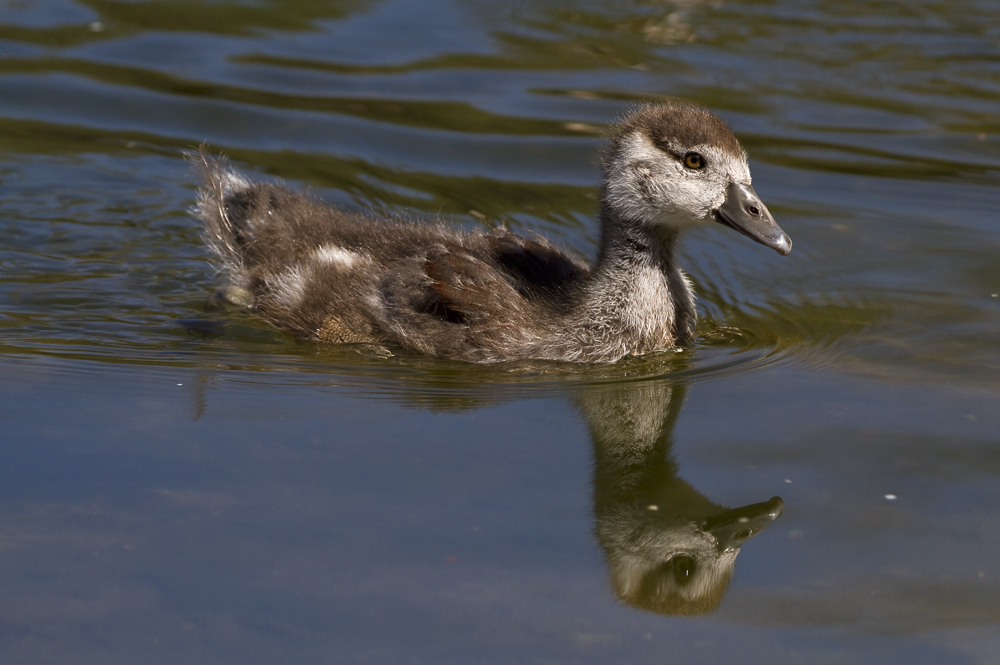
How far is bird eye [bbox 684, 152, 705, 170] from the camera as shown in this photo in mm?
5750

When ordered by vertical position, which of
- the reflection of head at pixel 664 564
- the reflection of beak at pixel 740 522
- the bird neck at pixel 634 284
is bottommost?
the reflection of head at pixel 664 564

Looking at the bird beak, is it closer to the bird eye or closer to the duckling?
the duckling

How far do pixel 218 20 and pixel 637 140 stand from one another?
6.20m

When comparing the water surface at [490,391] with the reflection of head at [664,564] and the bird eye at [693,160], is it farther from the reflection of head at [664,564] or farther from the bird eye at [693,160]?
the bird eye at [693,160]

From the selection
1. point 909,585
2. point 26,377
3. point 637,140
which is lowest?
point 26,377

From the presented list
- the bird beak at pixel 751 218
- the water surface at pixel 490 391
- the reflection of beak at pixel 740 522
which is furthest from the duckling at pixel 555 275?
the reflection of beak at pixel 740 522

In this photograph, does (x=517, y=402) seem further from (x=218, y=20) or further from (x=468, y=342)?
(x=218, y=20)

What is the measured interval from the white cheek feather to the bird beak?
174 cm

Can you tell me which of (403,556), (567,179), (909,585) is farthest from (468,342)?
(567,179)

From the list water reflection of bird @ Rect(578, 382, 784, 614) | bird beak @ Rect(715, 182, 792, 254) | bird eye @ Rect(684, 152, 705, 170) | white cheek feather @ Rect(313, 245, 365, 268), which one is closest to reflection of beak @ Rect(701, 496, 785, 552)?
water reflection of bird @ Rect(578, 382, 784, 614)

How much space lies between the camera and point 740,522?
4305 millimetres

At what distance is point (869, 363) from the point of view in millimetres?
5832

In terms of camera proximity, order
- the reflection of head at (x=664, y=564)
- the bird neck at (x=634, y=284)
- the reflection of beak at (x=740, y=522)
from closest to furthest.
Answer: the reflection of head at (x=664, y=564) < the reflection of beak at (x=740, y=522) < the bird neck at (x=634, y=284)

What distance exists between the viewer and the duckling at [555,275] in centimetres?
577
